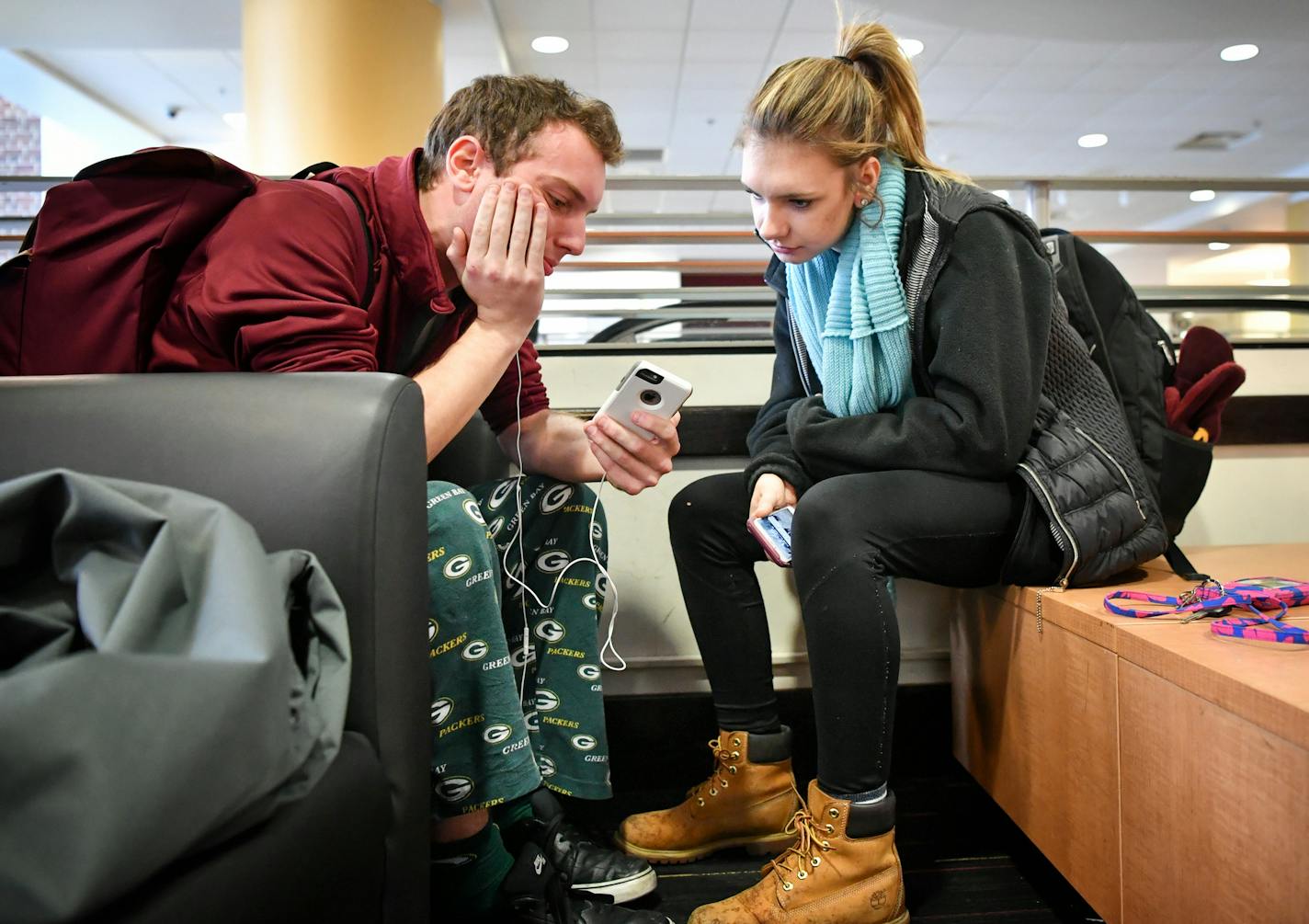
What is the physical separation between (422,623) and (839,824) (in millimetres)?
575

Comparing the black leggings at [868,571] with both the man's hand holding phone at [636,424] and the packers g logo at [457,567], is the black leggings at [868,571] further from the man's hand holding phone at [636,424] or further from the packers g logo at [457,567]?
the packers g logo at [457,567]

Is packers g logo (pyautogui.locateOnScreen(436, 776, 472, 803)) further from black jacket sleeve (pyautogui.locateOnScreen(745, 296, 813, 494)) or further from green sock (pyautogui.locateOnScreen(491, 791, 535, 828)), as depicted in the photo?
black jacket sleeve (pyautogui.locateOnScreen(745, 296, 813, 494))

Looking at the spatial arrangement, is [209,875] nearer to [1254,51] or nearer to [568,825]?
[568,825]

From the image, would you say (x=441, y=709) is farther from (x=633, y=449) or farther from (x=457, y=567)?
(x=633, y=449)

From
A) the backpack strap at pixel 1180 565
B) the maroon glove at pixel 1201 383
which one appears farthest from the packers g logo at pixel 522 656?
the maroon glove at pixel 1201 383

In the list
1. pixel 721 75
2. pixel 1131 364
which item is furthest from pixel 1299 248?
pixel 1131 364

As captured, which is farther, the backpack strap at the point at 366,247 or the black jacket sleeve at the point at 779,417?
the black jacket sleeve at the point at 779,417

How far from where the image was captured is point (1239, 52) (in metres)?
5.77

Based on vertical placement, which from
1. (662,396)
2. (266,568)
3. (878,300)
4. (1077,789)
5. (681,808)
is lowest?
(681,808)

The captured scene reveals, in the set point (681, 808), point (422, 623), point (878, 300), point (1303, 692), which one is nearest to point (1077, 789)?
point (1303, 692)

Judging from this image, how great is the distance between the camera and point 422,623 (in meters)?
0.84

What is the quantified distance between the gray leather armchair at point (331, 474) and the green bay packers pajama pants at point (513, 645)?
0.60 ft

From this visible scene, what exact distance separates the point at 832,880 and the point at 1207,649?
1.59 feet

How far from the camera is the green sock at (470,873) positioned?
1082 millimetres
